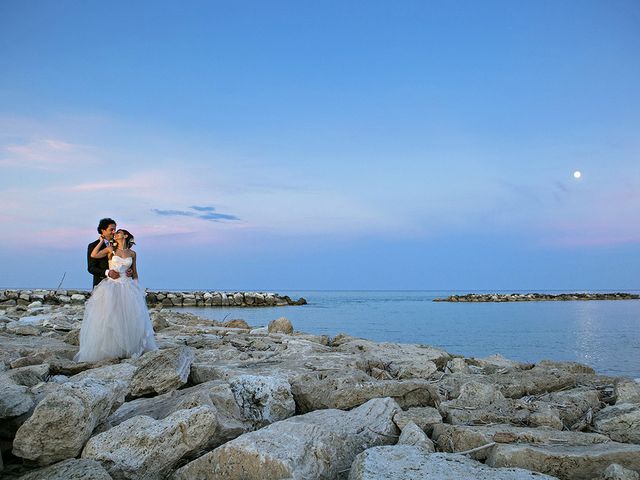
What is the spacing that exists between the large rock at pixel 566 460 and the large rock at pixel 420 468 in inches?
9.9

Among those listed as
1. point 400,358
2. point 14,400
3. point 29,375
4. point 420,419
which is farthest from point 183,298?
point 420,419

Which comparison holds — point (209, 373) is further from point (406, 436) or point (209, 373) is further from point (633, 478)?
point (633, 478)

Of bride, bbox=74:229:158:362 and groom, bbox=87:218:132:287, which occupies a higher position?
groom, bbox=87:218:132:287

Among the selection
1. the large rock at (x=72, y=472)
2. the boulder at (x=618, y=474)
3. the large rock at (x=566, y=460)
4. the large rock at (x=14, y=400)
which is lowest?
the large rock at (x=72, y=472)

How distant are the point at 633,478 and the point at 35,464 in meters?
4.17

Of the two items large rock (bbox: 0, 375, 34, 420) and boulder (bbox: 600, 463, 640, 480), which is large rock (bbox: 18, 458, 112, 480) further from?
boulder (bbox: 600, 463, 640, 480)

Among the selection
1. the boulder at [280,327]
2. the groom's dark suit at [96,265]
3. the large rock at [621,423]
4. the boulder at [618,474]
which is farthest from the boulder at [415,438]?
the boulder at [280,327]

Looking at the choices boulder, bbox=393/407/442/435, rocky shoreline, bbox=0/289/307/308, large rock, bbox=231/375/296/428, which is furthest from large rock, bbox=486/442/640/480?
rocky shoreline, bbox=0/289/307/308

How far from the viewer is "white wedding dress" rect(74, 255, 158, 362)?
770 centimetres

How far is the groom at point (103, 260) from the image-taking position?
847cm

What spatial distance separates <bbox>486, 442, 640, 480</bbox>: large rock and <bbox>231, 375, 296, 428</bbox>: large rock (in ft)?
6.87

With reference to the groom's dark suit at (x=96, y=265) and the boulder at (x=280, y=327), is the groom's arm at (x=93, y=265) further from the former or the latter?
the boulder at (x=280, y=327)

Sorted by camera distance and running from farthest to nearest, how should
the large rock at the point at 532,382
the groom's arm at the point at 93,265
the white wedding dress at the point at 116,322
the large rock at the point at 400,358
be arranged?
the groom's arm at the point at 93,265 < the large rock at the point at 400,358 < the white wedding dress at the point at 116,322 < the large rock at the point at 532,382

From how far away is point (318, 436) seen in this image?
406 centimetres
